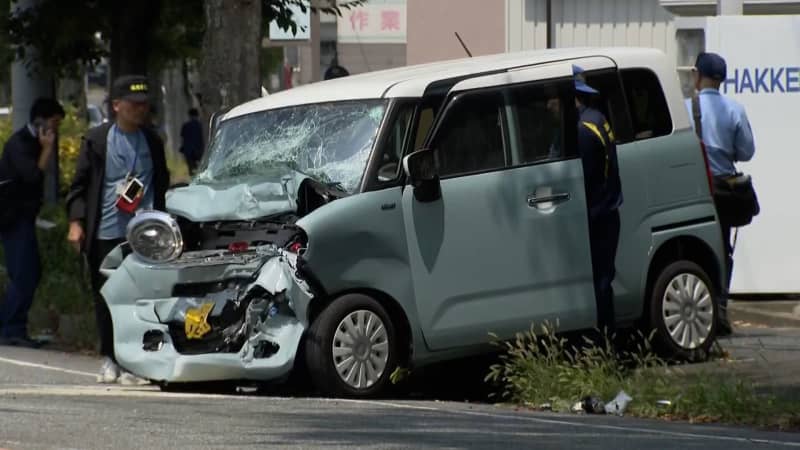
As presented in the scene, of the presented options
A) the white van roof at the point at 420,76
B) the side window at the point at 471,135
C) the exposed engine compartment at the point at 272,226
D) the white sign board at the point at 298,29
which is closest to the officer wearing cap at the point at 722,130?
the white van roof at the point at 420,76

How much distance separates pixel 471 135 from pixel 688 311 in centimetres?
187

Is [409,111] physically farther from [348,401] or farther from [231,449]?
[231,449]

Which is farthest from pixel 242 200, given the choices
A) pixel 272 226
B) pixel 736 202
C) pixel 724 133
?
pixel 724 133

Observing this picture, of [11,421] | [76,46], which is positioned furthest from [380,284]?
[76,46]

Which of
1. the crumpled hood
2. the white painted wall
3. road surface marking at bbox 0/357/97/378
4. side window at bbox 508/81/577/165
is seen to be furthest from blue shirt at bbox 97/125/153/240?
the white painted wall

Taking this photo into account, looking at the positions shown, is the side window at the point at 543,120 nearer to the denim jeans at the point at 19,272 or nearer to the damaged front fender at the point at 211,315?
the damaged front fender at the point at 211,315

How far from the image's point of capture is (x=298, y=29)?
17625 millimetres

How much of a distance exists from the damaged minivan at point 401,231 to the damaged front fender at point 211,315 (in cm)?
1

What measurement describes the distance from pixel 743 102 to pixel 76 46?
677 centimetres

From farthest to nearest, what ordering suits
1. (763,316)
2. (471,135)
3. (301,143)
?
(763,316), (301,143), (471,135)

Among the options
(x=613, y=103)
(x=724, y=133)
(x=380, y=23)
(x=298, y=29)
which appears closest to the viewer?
(x=613, y=103)

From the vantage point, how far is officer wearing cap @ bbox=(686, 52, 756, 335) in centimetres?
1291

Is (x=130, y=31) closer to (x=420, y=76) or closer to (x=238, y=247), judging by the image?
(x=420, y=76)

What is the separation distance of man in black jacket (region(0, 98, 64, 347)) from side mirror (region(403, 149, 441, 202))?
426 centimetres
